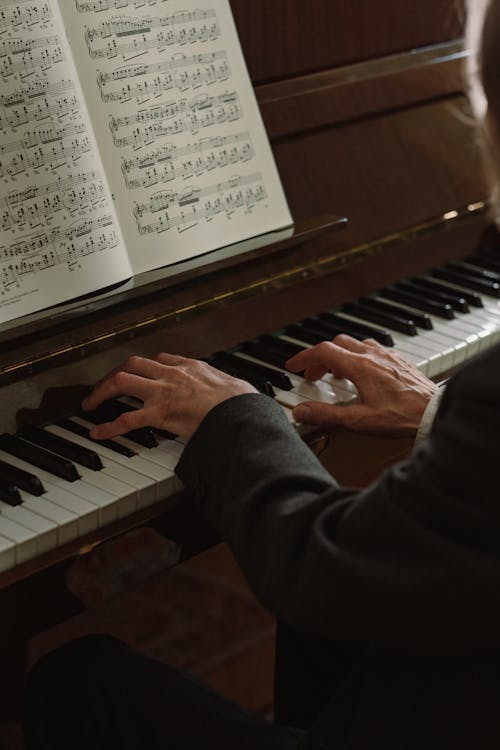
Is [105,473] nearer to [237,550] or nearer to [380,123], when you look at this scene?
[237,550]

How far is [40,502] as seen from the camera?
1.28 metres

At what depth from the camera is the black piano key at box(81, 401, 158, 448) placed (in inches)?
55.8

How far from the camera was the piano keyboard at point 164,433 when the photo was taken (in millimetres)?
1263

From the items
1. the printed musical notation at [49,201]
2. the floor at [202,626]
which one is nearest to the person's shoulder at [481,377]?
the printed musical notation at [49,201]

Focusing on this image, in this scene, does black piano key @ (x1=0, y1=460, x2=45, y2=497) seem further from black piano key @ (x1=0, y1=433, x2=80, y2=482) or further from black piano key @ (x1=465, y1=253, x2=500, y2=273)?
black piano key @ (x1=465, y1=253, x2=500, y2=273)

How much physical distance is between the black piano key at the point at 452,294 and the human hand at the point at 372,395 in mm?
410

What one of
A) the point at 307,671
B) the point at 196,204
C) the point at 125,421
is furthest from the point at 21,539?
the point at 196,204

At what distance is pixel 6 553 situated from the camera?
3.90ft

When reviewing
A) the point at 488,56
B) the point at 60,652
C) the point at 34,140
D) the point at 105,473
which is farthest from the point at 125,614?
the point at 488,56

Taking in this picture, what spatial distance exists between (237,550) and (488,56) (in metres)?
0.54

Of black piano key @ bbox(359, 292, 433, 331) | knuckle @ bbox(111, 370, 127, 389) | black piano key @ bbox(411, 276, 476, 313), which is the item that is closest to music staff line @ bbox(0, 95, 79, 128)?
knuckle @ bbox(111, 370, 127, 389)

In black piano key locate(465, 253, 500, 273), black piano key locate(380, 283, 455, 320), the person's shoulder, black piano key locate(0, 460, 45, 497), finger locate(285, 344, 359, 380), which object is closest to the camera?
the person's shoulder

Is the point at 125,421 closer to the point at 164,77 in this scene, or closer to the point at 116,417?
the point at 116,417

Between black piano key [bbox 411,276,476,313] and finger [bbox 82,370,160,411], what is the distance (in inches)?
27.9
